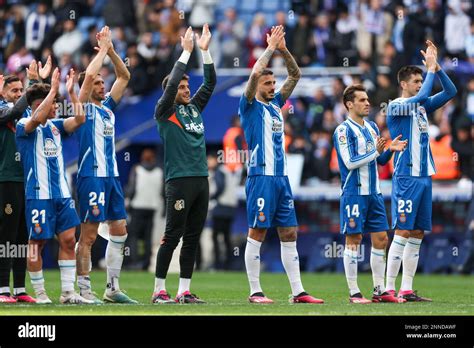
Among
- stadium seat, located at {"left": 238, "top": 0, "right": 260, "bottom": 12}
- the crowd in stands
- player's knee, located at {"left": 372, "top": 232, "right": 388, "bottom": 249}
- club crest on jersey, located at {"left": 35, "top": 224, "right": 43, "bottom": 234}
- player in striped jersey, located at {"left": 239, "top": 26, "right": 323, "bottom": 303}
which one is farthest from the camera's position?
stadium seat, located at {"left": 238, "top": 0, "right": 260, "bottom": 12}

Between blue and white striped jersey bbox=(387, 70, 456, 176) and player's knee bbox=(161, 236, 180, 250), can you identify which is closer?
player's knee bbox=(161, 236, 180, 250)

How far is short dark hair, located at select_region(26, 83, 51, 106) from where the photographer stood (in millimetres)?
15367

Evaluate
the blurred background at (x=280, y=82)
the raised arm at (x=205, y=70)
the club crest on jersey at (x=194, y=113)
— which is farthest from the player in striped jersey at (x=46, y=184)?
the blurred background at (x=280, y=82)

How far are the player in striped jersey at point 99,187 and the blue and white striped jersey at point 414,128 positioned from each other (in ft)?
12.7

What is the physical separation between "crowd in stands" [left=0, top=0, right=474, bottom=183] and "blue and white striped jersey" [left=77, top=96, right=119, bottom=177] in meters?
10.9

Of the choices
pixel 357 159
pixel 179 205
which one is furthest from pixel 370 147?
pixel 179 205

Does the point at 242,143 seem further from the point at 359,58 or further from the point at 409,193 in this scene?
the point at 409,193

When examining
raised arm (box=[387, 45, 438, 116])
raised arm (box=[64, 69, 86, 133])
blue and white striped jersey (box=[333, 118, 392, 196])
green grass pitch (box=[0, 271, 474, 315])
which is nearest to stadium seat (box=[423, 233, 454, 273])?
green grass pitch (box=[0, 271, 474, 315])

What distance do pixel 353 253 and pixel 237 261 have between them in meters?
10.9

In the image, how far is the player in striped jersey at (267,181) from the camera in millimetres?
15656

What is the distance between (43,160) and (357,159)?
13.5 ft

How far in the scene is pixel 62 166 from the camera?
15.4 meters

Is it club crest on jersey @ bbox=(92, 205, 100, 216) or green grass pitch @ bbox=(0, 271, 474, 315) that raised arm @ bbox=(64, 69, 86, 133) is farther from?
green grass pitch @ bbox=(0, 271, 474, 315)

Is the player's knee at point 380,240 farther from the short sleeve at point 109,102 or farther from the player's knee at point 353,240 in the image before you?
the short sleeve at point 109,102
